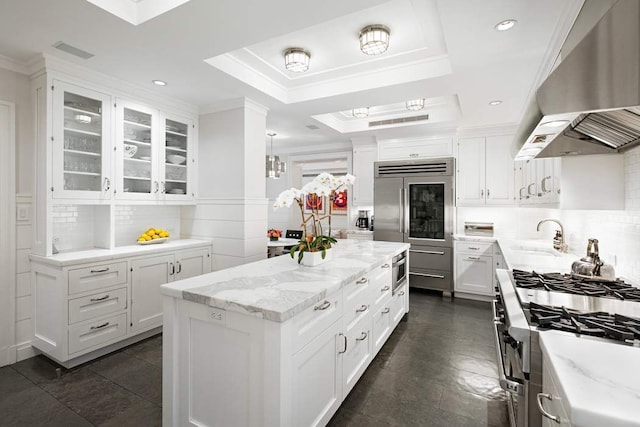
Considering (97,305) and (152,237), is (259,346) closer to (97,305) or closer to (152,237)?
(97,305)

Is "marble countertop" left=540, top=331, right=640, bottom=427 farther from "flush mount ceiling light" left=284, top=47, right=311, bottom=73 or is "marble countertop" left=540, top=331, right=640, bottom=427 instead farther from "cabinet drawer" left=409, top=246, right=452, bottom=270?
"cabinet drawer" left=409, top=246, right=452, bottom=270

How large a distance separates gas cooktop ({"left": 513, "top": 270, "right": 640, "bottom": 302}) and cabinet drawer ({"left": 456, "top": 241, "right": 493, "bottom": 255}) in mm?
2456

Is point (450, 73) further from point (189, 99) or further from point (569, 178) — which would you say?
point (189, 99)

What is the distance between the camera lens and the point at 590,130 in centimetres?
170

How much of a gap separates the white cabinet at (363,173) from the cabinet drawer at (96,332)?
3967 millimetres

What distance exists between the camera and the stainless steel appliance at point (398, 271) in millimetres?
3018

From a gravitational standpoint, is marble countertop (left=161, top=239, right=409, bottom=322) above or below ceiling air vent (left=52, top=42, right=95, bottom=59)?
below

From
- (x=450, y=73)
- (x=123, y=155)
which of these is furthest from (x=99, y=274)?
(x=450, y=73)

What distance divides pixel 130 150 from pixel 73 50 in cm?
100

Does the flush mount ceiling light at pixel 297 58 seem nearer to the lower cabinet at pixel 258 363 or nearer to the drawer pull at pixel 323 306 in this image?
the lower cabinet at pixel 258 363

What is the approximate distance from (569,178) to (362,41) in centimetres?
186

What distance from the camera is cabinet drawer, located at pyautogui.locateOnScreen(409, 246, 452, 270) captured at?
4.61 meters

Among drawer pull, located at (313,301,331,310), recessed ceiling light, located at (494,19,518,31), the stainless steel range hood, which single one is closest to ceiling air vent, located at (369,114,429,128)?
recessed ceiling light, located at (494,19,518,31)

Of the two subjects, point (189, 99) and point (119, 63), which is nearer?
point (119, 63)
